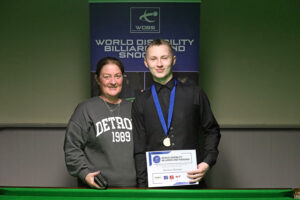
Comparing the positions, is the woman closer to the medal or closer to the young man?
the young man

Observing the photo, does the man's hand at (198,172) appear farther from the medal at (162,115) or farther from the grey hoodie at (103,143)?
the grey hoodie at (103,143)

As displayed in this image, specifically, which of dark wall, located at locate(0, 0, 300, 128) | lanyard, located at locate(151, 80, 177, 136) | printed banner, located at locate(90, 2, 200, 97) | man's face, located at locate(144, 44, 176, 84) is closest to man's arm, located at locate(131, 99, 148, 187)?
lanyard, located at locate(151, 80, 177, 136)

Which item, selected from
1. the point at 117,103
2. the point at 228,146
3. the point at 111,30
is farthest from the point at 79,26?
the point at 228,146

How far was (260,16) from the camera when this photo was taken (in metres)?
3.45

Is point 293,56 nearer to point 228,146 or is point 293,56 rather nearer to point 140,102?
point 228,146

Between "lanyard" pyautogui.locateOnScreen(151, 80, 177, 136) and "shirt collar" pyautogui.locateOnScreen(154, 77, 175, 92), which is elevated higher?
"shirt collar" pyautogui.locateOnScreen(154, 77, 175, 92)

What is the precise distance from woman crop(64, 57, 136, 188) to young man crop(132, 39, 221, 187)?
0.31 feet

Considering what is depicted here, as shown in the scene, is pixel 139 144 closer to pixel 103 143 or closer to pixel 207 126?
pixel 103 143

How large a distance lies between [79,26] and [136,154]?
1834mm

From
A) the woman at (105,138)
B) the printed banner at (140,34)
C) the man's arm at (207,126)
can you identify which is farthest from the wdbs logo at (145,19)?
the man's arm at (207,126)

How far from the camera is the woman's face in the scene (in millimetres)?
2387

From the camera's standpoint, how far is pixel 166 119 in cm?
226

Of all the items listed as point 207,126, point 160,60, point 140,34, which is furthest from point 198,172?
point 140,34

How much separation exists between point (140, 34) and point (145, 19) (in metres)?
0.14
